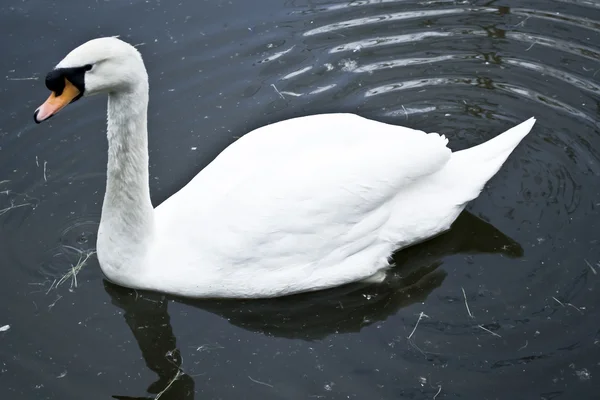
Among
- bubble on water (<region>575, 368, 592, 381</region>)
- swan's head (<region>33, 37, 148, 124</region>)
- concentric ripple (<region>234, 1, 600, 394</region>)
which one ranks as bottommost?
bubble on water (<region>575, 368, 592, 381</region>)

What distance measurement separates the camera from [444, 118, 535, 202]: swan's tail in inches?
272

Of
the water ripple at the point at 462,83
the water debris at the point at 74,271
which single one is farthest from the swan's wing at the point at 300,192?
the water ripple at the point at 462,83

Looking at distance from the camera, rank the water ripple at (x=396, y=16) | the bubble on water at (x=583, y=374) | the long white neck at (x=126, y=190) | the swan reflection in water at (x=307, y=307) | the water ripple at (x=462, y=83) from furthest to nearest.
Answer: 1. the water ripple at (x=396, y=16)
2. the water ripple at (x=462, y=83)
3. the swan reflection in water at (x=307, y=307)
4. the long white neck at (x=126, y=190)
5. the bubble on water at (x=583, y=374)

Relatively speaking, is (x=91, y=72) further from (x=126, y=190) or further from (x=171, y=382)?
(x=171, y=382)

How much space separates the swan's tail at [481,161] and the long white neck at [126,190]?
2.34 meters

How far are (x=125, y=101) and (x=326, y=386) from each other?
2.32 m

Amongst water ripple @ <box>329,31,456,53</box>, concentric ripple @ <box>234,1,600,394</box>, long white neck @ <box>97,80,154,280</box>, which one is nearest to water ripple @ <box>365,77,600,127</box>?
A: concentric ripple @ <box>234,1,600,394</box>

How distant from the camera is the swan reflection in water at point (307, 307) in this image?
6.41 meters

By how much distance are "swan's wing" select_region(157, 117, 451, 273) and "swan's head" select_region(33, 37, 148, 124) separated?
1.13 m

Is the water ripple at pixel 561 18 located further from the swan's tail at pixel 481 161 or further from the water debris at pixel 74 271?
the water debris at pixel 74 271

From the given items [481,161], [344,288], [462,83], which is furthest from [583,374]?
[462,83]

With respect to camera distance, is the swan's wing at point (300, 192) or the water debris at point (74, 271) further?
the water debris at point (74, 271)

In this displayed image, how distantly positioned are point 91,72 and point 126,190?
975 millimetres

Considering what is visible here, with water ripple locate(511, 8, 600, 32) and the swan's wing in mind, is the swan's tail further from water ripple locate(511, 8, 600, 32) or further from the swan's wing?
water ripple locate(511, 8, 600, 32)
